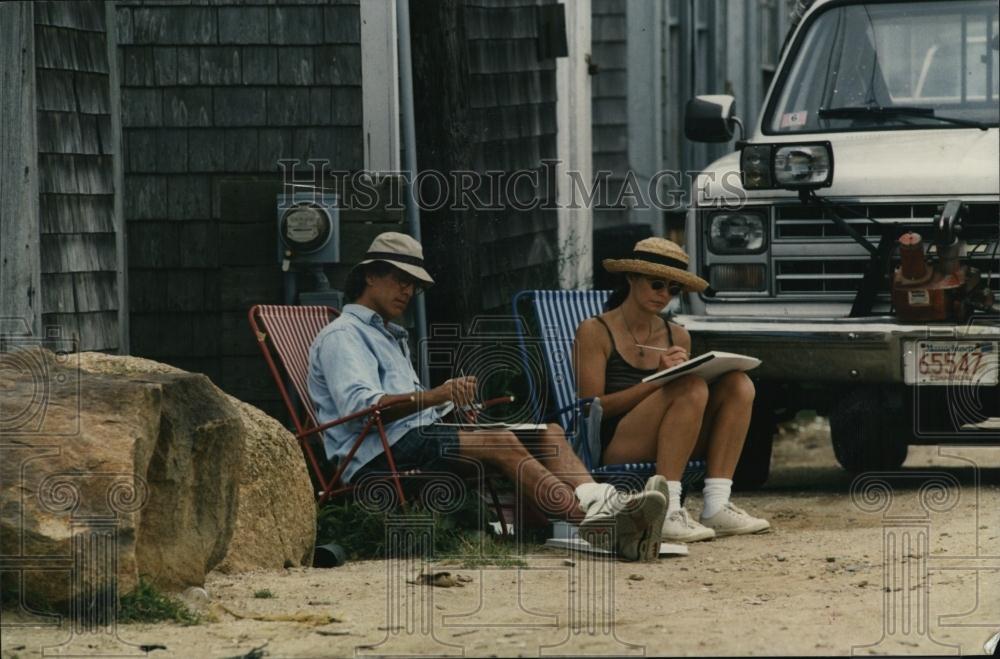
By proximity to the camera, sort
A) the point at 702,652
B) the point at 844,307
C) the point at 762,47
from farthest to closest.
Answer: the point at 762,47 < the point at 844,307 < the point at 702,652

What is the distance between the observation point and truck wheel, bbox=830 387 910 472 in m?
8.73

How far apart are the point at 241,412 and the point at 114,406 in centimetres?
112

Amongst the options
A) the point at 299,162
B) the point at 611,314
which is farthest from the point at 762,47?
the point at 611,314

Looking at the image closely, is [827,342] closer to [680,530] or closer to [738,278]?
[738,278]

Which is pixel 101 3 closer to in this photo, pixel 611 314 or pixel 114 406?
pixel 611 314

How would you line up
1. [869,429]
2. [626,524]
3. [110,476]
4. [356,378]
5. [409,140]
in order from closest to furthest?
[110,476], [626,524], [356,378], [869,429], [409,140]

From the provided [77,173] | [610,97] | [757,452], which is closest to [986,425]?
[757,452]

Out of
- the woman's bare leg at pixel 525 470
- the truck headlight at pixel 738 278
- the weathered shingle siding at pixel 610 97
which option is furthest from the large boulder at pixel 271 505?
the weathered shingle siding at pixel 610 97

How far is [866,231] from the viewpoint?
29.2ft

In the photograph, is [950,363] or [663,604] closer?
[663,604]

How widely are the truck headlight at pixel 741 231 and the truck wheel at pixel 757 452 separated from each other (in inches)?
30.4

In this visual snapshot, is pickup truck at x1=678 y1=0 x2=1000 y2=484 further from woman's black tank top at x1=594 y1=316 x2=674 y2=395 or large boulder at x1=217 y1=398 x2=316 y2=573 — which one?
large boulder at x1=217 y1=398 x2=316 y2=573

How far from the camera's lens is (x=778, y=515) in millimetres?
8492

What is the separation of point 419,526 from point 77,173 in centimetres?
239
